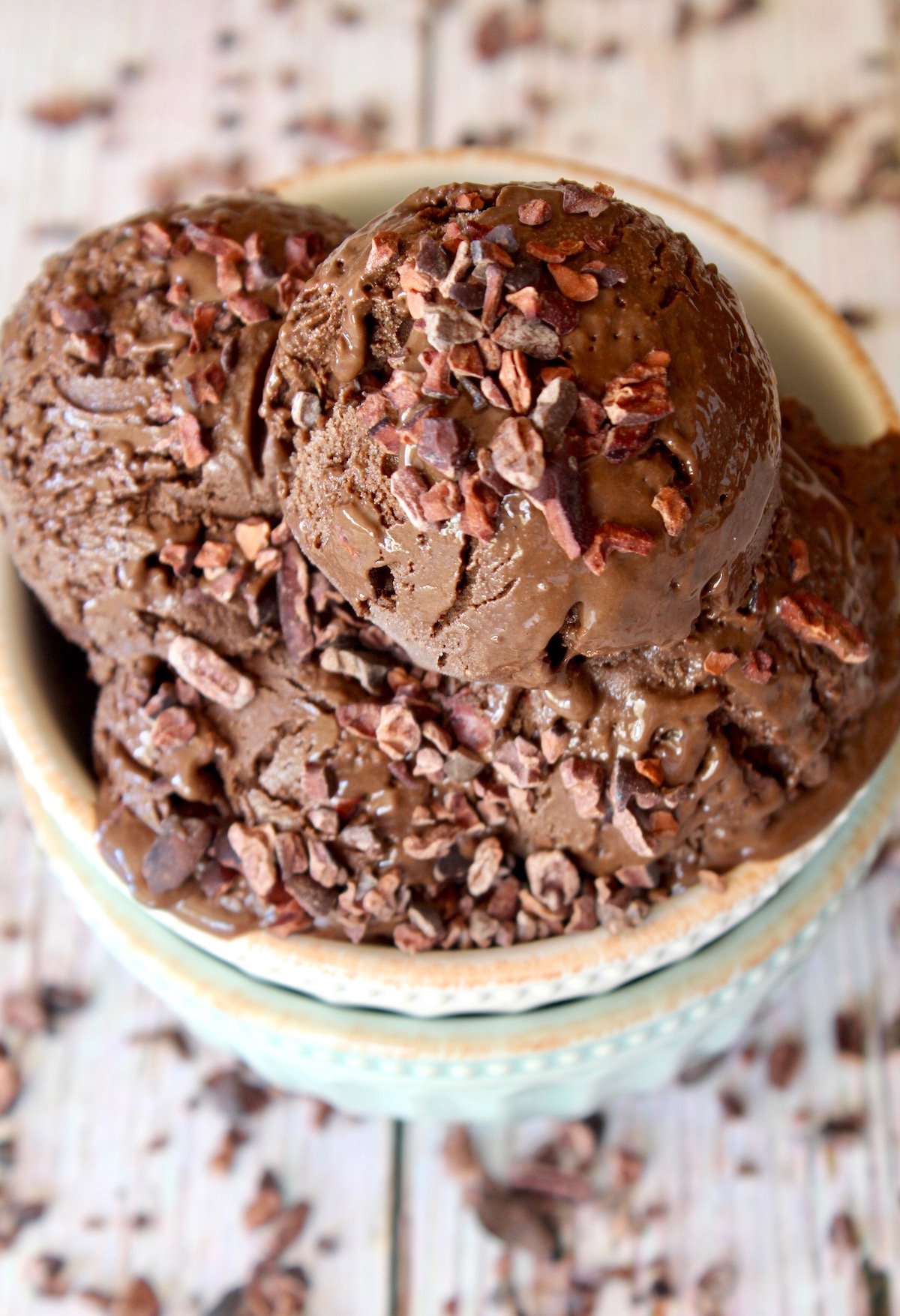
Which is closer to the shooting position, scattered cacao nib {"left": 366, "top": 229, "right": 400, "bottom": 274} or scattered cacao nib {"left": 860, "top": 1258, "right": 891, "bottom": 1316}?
scattered cacao nib {"left": 366, "top": 229, "right": 400, "bottom": 274}

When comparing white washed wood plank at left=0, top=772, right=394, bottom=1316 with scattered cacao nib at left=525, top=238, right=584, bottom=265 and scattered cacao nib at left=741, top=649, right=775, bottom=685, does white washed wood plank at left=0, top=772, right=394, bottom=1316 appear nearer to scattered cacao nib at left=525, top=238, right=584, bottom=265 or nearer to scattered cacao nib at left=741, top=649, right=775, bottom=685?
scattered cacao nib at left=741, top=649, right=775, bottom=685

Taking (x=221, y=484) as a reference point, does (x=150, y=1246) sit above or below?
below

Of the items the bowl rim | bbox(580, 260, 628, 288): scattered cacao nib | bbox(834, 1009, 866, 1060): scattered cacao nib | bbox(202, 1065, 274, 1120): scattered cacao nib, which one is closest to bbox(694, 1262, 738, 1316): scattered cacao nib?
bbox(834, 1009, 866, 1060): scattered cacao nib

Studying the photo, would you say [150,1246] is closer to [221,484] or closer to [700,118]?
[221,484]

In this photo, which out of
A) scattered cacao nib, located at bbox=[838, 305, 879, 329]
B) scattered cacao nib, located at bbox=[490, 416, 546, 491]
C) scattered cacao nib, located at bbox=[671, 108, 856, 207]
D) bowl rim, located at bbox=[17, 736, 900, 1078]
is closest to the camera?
scattered cacao nib, located at bbox=[490, 416, 546, 491]

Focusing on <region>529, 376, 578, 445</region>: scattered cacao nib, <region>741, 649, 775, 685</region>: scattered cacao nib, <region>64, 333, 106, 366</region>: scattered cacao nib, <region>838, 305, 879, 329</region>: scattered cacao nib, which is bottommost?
<region>838, 305, 879, 329</region>: scattered cacao nib

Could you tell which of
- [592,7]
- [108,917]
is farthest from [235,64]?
[108,917]

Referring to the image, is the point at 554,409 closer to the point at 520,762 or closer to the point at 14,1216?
the point at 520,762

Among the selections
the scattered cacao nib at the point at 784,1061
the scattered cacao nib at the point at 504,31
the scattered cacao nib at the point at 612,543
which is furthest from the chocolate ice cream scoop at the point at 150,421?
the scattered cacao nib at the point at 504,31
